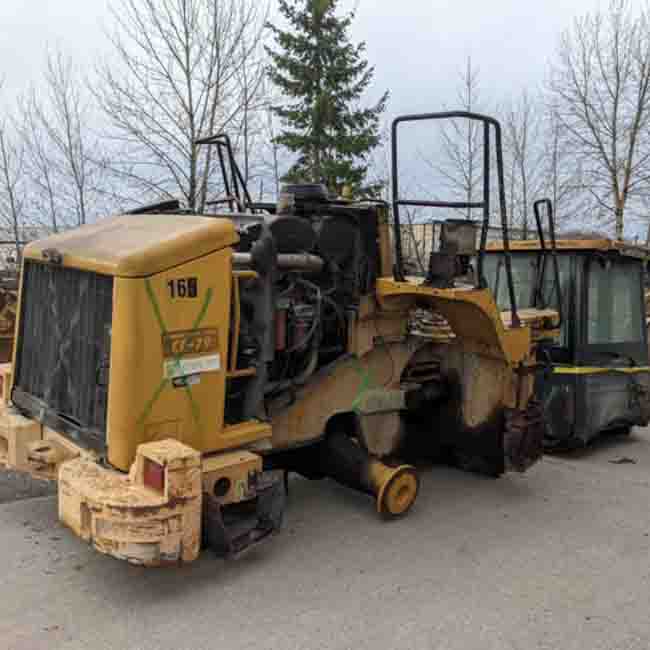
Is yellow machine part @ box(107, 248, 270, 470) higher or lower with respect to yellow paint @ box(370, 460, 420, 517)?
higher

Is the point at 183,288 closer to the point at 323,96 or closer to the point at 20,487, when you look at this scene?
the point at 20,487

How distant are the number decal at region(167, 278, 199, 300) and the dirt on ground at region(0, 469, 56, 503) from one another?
234 cm

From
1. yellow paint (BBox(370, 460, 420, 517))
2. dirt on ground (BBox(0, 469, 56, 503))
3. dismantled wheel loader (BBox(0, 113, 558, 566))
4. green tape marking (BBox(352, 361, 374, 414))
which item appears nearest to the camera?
dismantled wheel loader (BBox(0, 113, 558, 566))

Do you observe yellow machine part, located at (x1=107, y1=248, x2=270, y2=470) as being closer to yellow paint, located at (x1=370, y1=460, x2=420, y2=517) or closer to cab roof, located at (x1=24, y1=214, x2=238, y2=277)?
cab roof, located at (x1=24, y1=214, x2=238, y2=277)

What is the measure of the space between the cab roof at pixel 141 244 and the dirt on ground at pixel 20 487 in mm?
1973

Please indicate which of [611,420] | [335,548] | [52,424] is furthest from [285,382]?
[611,420]

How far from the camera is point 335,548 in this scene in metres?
4.40

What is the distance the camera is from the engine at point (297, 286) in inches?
161

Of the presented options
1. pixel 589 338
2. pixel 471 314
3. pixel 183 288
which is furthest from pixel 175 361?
pixel 589 338

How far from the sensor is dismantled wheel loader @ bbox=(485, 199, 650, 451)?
21.4ft

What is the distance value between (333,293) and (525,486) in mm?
2357

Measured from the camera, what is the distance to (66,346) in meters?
4.00

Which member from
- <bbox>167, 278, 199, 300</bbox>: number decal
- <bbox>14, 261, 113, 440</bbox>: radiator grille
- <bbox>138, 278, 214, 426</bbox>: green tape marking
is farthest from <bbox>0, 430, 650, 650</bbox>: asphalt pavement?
<bbox>167, 278, 199, 300</bbox>: number decal

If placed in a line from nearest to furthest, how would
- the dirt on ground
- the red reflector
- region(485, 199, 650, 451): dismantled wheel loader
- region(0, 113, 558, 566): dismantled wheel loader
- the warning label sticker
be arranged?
1. the red reflector
2. region(0, 113, 558, 566): dismantled wheel loader
3. the warning label sticker
4. the dirt on ground
5. region(485, 199, 650, 451): dismantled wheel loader
